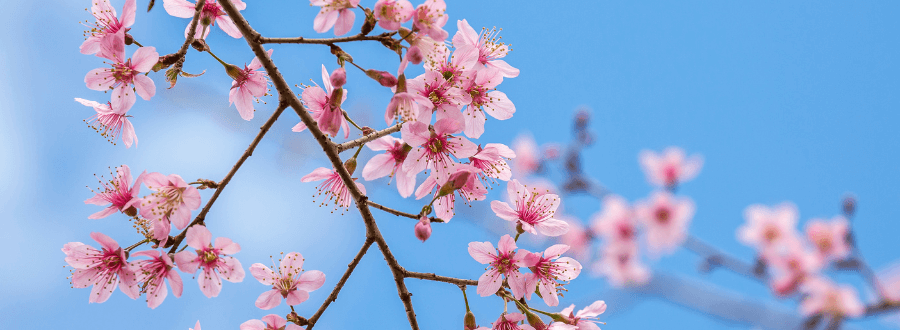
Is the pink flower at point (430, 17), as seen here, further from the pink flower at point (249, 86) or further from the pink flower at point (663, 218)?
the pink flower at point (663, 218)

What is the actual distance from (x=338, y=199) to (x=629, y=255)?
3.29 meters

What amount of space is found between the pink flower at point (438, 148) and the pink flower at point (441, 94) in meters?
0.03

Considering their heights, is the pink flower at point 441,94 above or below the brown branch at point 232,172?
above

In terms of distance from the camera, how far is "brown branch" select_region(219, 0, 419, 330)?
1.37m

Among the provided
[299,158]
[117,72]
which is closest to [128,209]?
[117,72]

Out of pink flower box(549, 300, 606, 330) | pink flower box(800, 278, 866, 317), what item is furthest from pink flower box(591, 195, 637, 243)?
pink flower box(549, 300, 606, 330)

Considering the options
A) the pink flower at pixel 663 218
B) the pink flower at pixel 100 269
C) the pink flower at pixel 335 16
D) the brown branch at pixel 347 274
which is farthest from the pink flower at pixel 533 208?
the pink flower at pixel 663 218

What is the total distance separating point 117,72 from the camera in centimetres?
151

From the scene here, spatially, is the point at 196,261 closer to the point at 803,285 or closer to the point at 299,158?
the point at 299,158

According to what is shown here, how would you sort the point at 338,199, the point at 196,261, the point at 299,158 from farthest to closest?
the point at 299,158
the point at 338,199
the point at 196,261

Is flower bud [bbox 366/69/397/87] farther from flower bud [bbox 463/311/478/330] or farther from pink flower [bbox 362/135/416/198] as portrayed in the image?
flower bud [bbox 463/311/478/330]

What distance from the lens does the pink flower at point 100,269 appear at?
Answer: 143cm

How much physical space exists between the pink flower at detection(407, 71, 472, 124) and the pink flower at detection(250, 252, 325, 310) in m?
0.59

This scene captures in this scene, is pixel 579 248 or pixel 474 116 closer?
pixel 474 116
